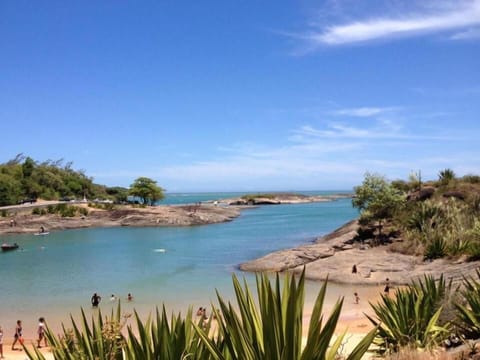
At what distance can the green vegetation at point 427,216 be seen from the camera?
2953 cm

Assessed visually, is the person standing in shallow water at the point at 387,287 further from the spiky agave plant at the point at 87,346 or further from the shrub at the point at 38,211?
the shrub at the point at 38,211

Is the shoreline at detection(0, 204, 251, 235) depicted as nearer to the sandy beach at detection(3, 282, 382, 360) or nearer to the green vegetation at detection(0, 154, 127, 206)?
the green vegetation at detection(0, 154, 127, 206)

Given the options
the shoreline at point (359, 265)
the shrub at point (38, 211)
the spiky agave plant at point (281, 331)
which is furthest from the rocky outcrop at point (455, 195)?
the shrub at point (38, 211)

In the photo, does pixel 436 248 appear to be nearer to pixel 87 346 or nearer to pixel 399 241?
pixel 399 241

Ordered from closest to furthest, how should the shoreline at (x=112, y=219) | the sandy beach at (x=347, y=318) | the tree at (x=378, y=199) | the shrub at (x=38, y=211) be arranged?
the sandy beach at (x=347, y=318), the tree at (x=378, y=199), the shoreline at (x=112, y=219), the shrub at (x=38, y=211)

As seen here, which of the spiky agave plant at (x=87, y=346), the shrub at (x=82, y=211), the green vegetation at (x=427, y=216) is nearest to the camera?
the spiky agave plant at (x=87, y=346)

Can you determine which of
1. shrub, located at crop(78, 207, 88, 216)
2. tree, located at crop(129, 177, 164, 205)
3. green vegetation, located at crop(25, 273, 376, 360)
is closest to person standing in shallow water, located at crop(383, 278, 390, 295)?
green vegetation, located at crop(25, 273, 376, 360)

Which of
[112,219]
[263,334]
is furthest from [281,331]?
[112,219]

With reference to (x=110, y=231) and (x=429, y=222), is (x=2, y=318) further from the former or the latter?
(x=110, y=231)

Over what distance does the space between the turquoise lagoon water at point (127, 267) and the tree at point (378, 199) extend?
31.9 ft

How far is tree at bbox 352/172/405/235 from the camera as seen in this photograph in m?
39.3

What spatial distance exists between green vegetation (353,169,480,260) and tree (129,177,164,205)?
5710cm

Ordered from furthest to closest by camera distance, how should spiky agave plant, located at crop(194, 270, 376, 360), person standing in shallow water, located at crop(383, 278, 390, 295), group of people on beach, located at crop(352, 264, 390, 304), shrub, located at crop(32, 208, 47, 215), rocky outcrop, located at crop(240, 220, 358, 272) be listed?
shrub, located at crop(32, 208, 47, 215) < rocky outcrop, located at crop(240, 220, 358, 272) < person standing in shallow water, located at crop(383, 278, 390, 295) < group of people on beach, located at crop(352, 264, 390, 304) < spiky agave plant, located at crop(194, 270, 376, 360)

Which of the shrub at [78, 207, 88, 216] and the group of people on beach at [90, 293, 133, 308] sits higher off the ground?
the shrub at [78, 207, 88, 216]
